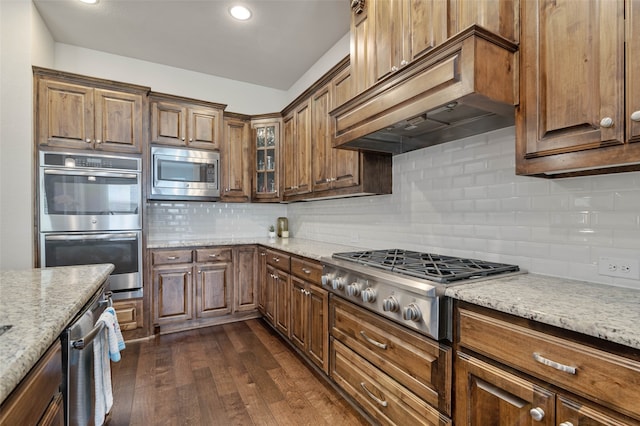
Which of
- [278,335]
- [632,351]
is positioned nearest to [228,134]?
[278,335]

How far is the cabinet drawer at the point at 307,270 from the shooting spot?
2.34 metres

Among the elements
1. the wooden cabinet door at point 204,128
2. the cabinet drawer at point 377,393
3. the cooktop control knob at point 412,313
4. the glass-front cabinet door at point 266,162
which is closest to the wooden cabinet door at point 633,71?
the cooktop control knob at point 412,313

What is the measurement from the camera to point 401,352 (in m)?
1.55

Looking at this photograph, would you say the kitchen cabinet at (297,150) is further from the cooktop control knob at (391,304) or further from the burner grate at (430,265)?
the cooktop control knob at (391,304)

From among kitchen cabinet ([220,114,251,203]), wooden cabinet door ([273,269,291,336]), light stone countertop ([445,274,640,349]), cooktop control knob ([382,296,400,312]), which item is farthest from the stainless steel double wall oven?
light stone countertop ([445,274,640,349])

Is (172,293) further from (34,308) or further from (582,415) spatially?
(582,415)

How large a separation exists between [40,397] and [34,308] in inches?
14.5

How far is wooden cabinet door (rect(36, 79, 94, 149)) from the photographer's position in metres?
2.76

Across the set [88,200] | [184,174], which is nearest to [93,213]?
[88,200]

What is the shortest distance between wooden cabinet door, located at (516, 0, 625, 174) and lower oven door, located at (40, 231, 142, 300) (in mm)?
3275

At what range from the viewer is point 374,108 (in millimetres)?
1817

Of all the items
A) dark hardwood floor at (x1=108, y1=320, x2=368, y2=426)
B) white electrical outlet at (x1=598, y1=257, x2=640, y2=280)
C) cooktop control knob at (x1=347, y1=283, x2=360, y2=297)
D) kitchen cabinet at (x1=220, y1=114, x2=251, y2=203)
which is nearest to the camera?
white electrical outlet at (x1=598, y1=257, x2=640, y2=280)

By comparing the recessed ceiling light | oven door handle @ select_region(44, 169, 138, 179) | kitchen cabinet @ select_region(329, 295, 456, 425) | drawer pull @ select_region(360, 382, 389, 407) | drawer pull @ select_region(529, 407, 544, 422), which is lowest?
drawer pull @ select_region(360, 382, 389, 407)

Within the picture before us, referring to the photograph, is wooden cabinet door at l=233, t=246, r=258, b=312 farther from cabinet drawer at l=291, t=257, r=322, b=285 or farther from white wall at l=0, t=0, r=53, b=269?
white wall at l=0, t=0, r=53, b=269
